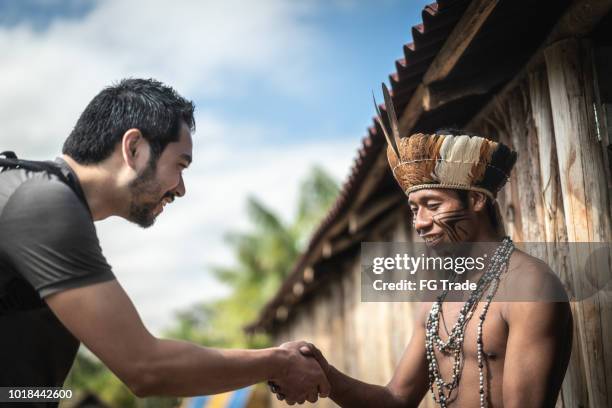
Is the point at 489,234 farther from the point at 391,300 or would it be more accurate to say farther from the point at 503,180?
the point at 391,300

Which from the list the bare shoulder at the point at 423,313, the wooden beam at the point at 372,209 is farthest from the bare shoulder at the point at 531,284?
the wooden beam at the point at 372,209

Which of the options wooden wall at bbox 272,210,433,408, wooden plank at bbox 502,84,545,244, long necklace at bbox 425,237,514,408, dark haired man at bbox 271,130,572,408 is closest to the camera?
dark haired man at bbox 271,130,572,408

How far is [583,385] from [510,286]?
0.89 meters

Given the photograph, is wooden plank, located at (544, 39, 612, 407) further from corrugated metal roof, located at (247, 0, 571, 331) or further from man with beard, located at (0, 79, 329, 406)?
man with beard, located at (0, 79, 329, 406)

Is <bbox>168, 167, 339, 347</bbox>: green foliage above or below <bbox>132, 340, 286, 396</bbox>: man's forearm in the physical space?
above

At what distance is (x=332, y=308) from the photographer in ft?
34.1

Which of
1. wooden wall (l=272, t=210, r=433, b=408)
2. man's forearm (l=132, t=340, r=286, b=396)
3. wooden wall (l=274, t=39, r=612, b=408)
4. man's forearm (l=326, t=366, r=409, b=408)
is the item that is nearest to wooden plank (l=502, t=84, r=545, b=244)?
wooden wall (l=274, t=39, r=612, b=408)

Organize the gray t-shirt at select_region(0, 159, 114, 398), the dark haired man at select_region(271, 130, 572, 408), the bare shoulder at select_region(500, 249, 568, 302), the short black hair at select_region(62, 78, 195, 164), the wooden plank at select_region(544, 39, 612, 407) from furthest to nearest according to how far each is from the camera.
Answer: the wooden plank at select_region(544, 39, 612, 407)
the bare shoulder at select_region(500, 249, 568, 302)
the dark haired man at select_region(271, 130, 572, 408)
the short black hair at select_region(62, 78, 195, 164)
the gray t-shirt at select_region(0, 159, 114, 398)

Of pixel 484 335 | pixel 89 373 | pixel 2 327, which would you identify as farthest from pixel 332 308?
pixel 89 373

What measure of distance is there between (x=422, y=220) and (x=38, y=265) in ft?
5.77

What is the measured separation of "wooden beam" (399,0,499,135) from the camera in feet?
11.7

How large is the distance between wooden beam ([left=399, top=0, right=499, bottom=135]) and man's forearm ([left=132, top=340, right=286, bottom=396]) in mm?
2030

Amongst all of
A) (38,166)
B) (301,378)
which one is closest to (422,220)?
(301,378)

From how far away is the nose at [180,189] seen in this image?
2.97 meters
